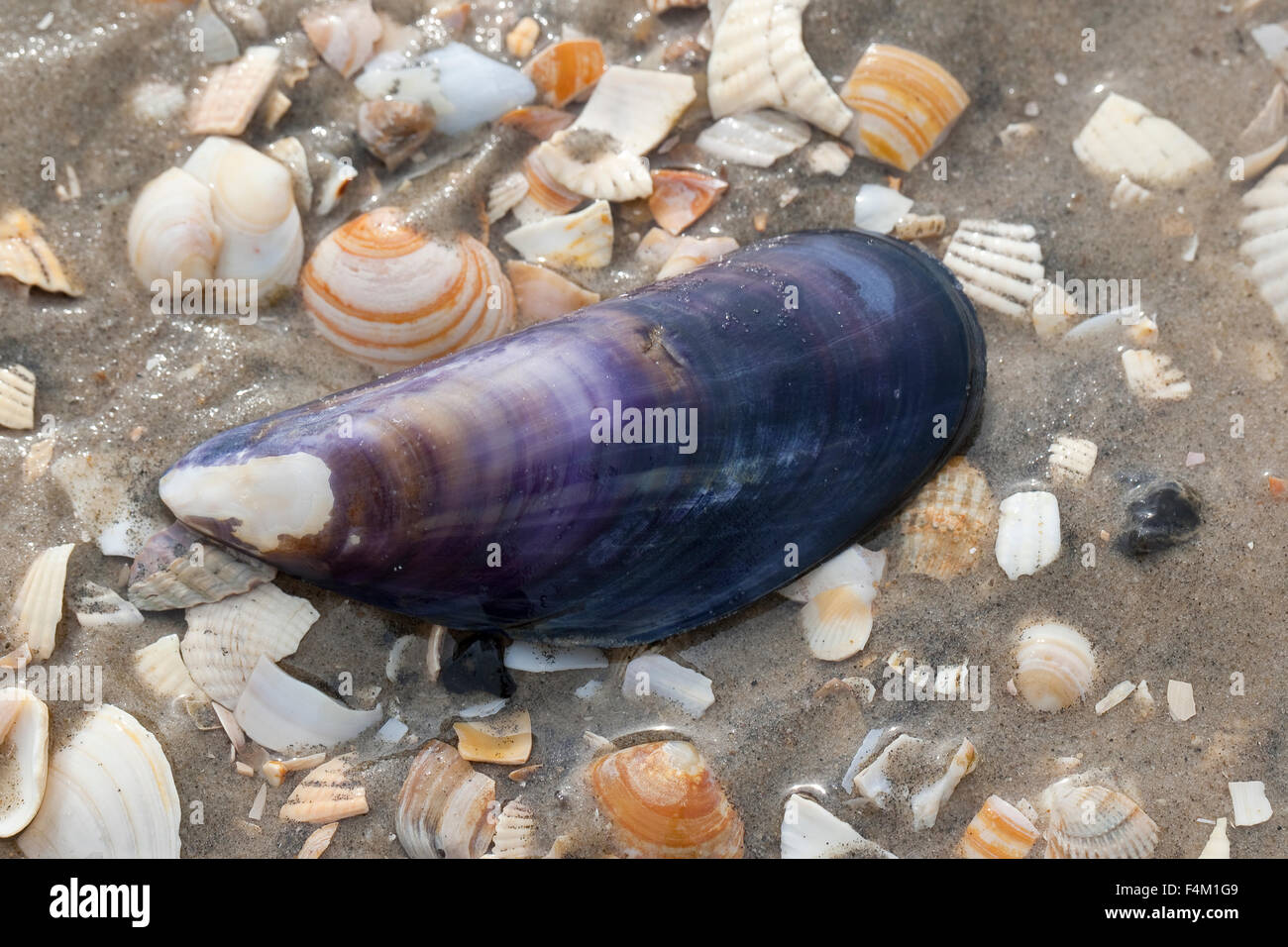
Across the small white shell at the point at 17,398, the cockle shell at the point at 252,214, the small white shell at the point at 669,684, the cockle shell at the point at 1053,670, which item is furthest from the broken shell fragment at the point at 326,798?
the cockle shell at the point at 1053,670

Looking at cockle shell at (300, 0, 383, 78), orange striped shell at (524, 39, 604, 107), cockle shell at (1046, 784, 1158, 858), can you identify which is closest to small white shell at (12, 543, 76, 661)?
cockle shell at (300, 0, 383, 78)

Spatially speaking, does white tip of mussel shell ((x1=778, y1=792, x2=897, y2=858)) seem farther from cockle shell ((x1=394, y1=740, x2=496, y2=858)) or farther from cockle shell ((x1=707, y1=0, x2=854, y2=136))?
cockle shell ((x1=707, y1=0, x2=854, y2=136))

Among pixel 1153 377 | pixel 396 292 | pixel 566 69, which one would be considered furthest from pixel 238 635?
pixel 1153 377

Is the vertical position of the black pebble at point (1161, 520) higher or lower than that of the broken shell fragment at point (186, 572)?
higher

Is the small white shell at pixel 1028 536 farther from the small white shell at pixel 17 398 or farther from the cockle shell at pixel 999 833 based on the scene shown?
the small white shell at pixel 17 398

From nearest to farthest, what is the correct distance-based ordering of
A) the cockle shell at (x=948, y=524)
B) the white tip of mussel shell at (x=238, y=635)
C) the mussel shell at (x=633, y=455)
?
1. the mussel shell at (x=633, y=455)
2. the white tip of mussel shell at (x=238, y=635)
3. the cockle shell at (x=948, y=524)

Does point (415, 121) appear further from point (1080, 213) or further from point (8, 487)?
point (1080, 213)

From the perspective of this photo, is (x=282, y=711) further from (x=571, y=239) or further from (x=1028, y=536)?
(x=1028, y=536)
